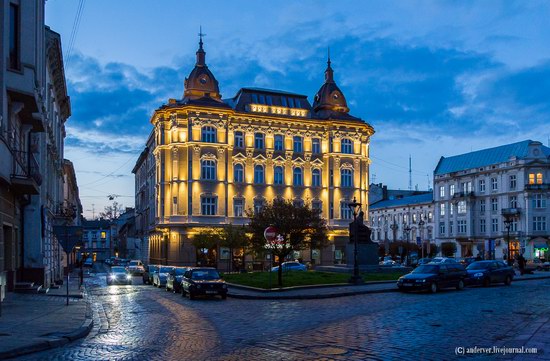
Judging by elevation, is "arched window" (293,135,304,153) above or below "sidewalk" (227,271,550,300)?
above

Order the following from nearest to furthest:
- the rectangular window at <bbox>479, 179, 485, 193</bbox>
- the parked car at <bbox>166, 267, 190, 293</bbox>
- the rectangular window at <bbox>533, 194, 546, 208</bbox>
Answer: the parked car at <bbox>166, 267, 190, 293</bbox>
the rectangular window at <bbox>533, 194, 546, 208</bbox>
the rectangular window at <bbox>479, 179, 485, 193</bbox>

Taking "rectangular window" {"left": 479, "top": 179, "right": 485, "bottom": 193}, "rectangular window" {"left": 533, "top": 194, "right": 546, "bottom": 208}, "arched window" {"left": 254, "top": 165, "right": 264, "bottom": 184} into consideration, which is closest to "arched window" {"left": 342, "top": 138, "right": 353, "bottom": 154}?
"arched window" {"left": 254, "top": 165, "right": 264, "bottom": 184}

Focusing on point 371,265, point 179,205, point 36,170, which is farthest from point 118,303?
point 179,205

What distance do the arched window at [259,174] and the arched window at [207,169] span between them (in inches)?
205

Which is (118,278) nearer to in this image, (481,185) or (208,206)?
(208,206)

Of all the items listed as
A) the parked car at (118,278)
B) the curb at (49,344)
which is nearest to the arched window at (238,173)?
the parked car at (118,278)

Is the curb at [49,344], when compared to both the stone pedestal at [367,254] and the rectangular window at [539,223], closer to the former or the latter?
the stone pedestal at [367,254]

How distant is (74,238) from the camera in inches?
936

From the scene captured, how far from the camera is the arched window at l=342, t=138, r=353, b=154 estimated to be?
2895 inches

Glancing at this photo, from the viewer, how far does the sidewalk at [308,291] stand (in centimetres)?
2834

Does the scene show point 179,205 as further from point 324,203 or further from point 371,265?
point 371,265

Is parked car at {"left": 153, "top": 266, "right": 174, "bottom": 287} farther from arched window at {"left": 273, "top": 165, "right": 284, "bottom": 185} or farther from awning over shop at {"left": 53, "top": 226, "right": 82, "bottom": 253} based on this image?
arched window at {"left": 273, "top": 165, "right": 284, "bottom": 185}

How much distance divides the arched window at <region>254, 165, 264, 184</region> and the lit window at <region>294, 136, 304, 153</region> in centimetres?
472

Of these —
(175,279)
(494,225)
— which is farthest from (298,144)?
(175,279)
